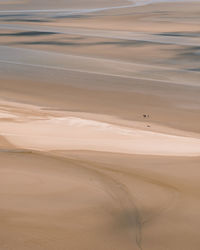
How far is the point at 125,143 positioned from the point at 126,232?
2222 millimetres

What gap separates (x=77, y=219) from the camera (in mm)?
3090

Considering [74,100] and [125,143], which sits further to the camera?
[74,100]

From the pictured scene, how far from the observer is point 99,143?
16.6 feet

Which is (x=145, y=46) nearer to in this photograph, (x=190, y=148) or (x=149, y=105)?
(x=149, y=105)

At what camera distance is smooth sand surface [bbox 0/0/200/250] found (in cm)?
300

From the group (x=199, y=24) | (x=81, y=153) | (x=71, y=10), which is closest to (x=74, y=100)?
(x=81, y=153)

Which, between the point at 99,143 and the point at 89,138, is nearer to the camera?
the point at 99,143

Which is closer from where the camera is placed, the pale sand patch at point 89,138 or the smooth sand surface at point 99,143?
the smooth sand surface at point 99,143

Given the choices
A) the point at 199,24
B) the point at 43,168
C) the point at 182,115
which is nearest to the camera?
the point at 43,168

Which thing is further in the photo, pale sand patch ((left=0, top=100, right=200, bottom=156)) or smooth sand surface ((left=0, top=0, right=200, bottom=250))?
pale sand patch ((left=0, top=100, right=200, bottom=156))

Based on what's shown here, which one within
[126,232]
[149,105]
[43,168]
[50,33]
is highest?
[50,33]

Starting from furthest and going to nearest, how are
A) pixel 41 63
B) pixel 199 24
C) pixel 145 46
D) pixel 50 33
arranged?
1. pixel 199 24
2. pixel 50 33
3. pixel 145 46
4. pixel 41 63

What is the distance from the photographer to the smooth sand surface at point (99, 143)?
300 cm

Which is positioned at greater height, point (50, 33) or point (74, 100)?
point (50, 33)
